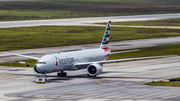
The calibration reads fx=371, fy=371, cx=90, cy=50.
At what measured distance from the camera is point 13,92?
49875 millimetres

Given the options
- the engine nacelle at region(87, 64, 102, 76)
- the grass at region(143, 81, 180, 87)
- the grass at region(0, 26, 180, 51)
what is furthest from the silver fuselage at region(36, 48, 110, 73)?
the grass at region(0, 26, 180, 51)

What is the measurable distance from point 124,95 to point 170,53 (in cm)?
5314

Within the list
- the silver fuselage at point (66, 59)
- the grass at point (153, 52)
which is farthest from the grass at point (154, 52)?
the silver fuselage at point (66, 59)

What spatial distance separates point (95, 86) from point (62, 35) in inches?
3323

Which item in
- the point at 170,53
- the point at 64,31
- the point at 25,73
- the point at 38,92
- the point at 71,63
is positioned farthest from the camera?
the point at 64,31

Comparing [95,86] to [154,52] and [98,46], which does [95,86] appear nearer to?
[154,52]

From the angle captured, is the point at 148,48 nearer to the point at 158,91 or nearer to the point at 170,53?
the point at 170,53

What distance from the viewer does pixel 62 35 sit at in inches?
5399


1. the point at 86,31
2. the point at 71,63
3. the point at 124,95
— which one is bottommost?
the point at 124,95

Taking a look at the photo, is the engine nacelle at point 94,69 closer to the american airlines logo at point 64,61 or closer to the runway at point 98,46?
the american airlines logo at point 64,61

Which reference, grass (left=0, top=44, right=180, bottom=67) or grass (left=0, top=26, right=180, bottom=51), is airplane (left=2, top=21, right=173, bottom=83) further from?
grass (left=0, top=26, right=180, bottom=51)

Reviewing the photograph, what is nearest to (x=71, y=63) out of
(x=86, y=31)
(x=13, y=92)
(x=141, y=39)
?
(x=13, y=92)

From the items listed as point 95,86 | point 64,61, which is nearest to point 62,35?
point 64,61

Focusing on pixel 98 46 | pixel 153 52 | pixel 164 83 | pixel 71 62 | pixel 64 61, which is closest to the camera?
pixel 164 83
